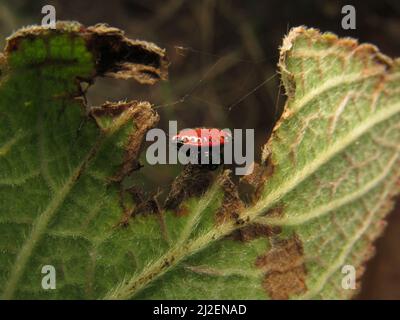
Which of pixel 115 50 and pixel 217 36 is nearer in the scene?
pixel 115 50

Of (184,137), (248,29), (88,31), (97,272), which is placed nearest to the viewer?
(88,31)

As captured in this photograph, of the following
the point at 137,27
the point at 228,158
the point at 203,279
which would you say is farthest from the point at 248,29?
the point at 203,279

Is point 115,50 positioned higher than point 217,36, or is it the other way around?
point 217,36

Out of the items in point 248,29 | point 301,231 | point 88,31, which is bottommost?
point 301,231

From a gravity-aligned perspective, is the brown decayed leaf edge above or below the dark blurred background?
below

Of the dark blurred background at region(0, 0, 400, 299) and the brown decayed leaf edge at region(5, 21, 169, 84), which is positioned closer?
the brown decayed leaf edge at region(5, 21, 169, 84)

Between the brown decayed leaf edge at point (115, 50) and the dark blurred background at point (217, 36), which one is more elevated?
the dark blurred background at point (217, 36)

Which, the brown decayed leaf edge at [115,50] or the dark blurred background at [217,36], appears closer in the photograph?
the brown decayed leaf edge at [115,50]
